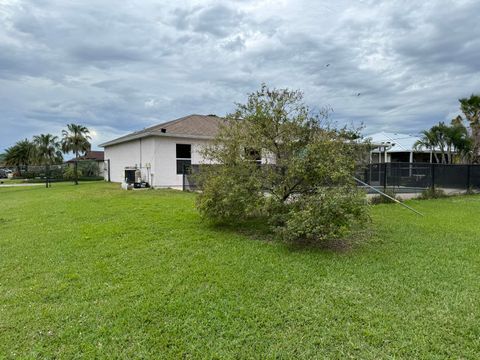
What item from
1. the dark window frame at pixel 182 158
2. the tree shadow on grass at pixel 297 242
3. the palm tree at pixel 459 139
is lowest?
the tree shadow on grass at pixel 297 242

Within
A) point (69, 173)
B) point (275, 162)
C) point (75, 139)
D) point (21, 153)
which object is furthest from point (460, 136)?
point (21, 153)

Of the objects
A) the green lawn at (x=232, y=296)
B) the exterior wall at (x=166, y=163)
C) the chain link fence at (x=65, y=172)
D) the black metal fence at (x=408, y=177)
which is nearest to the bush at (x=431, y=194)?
the black metal fence at (x=408, y=177)

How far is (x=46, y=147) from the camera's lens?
4072cm

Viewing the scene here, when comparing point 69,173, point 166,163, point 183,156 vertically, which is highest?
point 183,156

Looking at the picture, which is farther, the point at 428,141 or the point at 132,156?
the point at 428,141

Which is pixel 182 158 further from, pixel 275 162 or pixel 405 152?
pixel 405 152

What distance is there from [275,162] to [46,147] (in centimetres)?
4264

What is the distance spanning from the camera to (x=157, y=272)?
4.47 meters

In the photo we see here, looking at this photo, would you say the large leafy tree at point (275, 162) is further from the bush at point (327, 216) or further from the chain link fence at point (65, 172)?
the chain link fence at point (65, 172)

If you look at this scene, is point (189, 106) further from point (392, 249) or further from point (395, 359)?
point (395, 359)

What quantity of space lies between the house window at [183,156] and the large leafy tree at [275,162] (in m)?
11.1

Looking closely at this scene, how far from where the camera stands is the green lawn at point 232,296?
2795 mm

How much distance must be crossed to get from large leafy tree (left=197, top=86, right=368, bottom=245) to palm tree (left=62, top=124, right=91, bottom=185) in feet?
117

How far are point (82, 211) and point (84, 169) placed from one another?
77.8 feet
